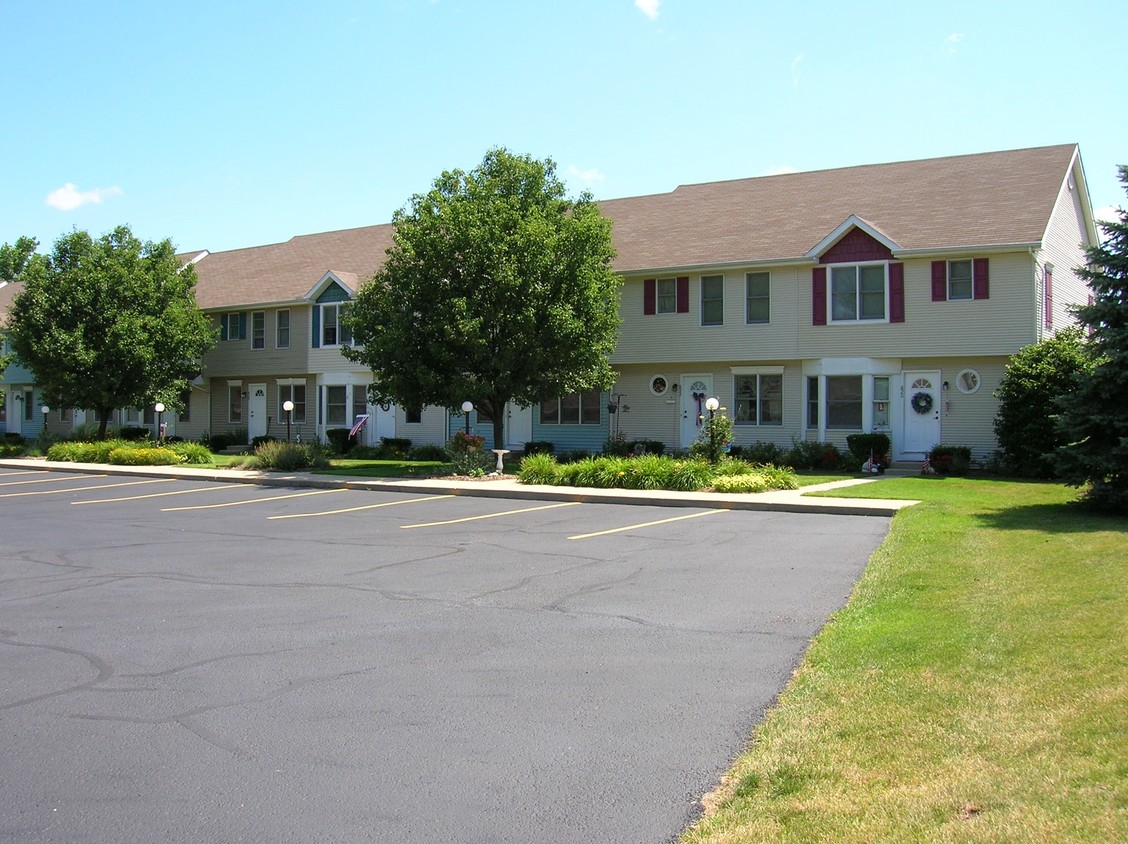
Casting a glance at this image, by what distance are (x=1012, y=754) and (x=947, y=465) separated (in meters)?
19.8

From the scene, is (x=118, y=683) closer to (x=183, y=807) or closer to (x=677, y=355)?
(x=183, y=807)

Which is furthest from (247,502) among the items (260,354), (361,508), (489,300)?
(260,354)

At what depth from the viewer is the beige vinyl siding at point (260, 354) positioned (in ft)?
118

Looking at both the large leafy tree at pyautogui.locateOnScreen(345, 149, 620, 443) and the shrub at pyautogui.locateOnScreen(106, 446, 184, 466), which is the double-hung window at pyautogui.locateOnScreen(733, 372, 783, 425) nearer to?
the large leafy tree at pyautogui.locateOnScreen(345, 149, 620, 443)

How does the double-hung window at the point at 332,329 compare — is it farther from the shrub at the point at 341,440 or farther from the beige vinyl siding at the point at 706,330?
the beige vinyl siding at the point at 706,330

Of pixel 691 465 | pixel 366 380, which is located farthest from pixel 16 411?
pixel 691 465

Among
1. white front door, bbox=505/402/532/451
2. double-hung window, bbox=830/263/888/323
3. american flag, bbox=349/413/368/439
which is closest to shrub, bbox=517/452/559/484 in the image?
white front door, bbox=505/402/532/451

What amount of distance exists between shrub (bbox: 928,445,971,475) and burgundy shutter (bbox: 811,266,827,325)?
5.05 metres

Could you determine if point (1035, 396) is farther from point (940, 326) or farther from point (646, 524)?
point (646, 524)

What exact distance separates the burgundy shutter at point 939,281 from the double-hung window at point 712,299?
5798 millimetres

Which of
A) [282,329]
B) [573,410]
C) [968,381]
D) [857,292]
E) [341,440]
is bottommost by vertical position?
[341,440]

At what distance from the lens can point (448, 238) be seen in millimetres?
24781

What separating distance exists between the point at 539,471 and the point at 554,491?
6.89 feet

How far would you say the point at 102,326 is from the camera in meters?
34.2
